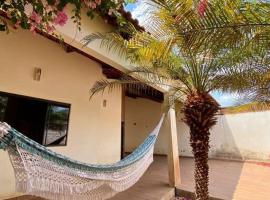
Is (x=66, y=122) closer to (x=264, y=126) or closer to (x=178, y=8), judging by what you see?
(x=178, y=8)

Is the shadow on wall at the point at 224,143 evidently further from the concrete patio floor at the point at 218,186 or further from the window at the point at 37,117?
the window at the point at 37,117

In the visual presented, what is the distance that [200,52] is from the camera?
3.78 metres

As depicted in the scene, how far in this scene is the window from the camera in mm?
4547

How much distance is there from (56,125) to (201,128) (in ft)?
9.76

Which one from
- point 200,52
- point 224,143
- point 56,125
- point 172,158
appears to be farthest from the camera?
point 224,143

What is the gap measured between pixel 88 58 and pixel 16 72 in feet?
7.01

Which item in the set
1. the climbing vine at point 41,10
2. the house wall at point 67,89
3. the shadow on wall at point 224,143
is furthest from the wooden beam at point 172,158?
the shadow on wall at point 224,143

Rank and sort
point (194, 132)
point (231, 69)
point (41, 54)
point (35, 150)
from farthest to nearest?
point (41, 54)
point (194, 132)
point (231, 69)
point (35, 150)

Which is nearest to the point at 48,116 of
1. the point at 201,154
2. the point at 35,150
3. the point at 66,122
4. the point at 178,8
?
the point at 66,122

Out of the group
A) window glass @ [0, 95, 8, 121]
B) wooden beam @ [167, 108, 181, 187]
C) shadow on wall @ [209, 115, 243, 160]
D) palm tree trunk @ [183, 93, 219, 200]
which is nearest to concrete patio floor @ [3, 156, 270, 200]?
wooden beam @ [167, 108, 181, 187]

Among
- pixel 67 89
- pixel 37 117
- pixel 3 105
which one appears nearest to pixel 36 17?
pixel 3 105

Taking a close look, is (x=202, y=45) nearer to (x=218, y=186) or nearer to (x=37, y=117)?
(x=37, y=117)

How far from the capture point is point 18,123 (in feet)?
15.5

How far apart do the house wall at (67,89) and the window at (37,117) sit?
0.43 feet
